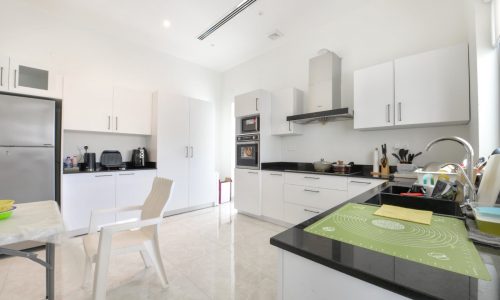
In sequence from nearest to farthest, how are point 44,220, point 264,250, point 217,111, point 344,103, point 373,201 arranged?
point 44,220 < point 373,201 < point 264,250 < point 344,103 < point 217,111

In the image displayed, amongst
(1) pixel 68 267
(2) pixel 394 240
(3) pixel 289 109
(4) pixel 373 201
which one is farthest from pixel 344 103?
(1) pixel 68 267

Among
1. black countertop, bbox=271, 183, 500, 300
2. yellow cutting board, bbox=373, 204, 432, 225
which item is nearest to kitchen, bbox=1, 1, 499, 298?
yellow cutting board, bbox=373, 204, 432, 225

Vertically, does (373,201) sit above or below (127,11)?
below

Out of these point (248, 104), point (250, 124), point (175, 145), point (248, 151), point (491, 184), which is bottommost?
point (491, 184)

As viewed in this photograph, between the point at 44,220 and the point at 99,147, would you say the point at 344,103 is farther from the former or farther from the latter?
the point at 99,147

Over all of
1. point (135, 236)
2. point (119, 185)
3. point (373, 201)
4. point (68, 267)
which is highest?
point (373, 201)

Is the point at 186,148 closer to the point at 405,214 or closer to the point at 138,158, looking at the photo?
the point at 138,158

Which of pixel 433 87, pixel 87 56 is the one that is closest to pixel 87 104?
pixel 87 56

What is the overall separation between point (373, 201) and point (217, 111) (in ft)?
14.3

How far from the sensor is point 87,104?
3.01 metres

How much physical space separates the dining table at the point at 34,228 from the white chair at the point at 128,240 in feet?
0.83

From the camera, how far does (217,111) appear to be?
510cm

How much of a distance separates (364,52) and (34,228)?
3.75 meters

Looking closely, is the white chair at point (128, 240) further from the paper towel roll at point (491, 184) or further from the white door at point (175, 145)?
the paper towel roll at point (491, 184)
